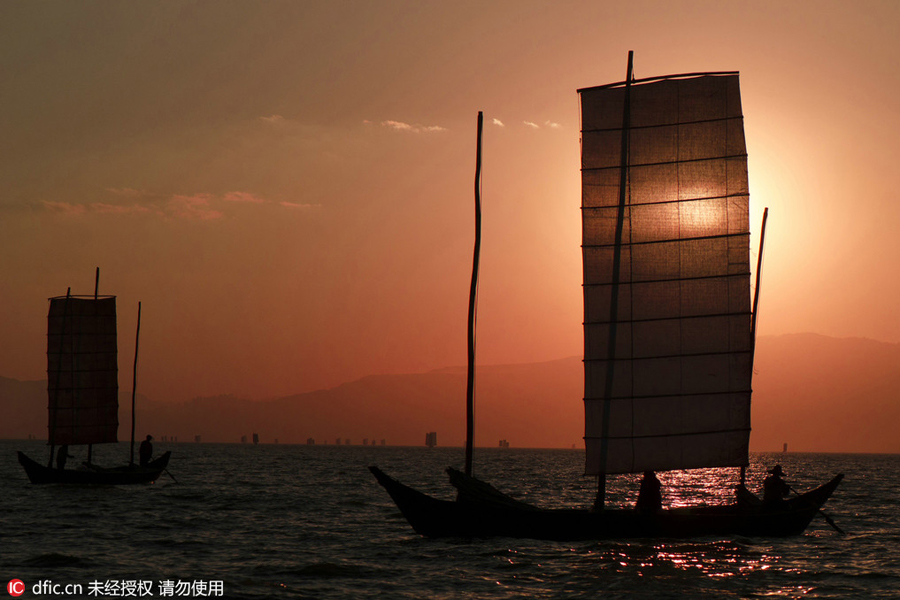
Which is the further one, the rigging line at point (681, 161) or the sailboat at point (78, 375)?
the sailboat at point (78, 375)

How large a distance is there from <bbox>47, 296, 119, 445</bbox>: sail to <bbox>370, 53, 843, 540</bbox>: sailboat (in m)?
29.8

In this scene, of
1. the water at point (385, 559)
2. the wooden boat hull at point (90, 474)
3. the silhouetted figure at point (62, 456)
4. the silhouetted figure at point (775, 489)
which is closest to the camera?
the water at point (385, 559)

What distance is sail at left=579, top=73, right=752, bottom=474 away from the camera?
25328 mm

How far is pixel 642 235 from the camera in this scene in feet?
83.5

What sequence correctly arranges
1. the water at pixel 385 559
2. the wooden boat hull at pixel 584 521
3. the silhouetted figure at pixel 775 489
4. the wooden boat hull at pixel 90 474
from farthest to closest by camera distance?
the wooden boat hull at pixel 90 474
the silhouetted figure at pixel 775 489
the wooden boat hull at pixel 584 521
the water at pixel 385 559

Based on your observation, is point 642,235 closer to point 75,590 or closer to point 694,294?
point 694,294

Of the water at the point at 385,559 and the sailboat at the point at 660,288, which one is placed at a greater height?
the sailboat at the point at 660,288

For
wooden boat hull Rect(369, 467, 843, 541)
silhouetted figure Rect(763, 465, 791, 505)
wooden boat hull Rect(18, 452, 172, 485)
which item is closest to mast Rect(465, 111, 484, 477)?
wooden boat hull Rect(369, 467, 843, 541)

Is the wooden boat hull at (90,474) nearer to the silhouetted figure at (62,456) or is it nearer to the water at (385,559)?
the silhouetted figure at (62,456)

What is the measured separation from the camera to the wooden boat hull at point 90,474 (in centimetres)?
4719

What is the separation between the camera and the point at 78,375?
48.6 meters

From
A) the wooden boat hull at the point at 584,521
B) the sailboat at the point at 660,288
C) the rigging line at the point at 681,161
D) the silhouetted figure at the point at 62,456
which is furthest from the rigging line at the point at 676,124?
the silhouetted figure at the point at 62,456

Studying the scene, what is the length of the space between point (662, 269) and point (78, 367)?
34604 mm

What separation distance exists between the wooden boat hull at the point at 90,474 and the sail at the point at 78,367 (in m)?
1.63
